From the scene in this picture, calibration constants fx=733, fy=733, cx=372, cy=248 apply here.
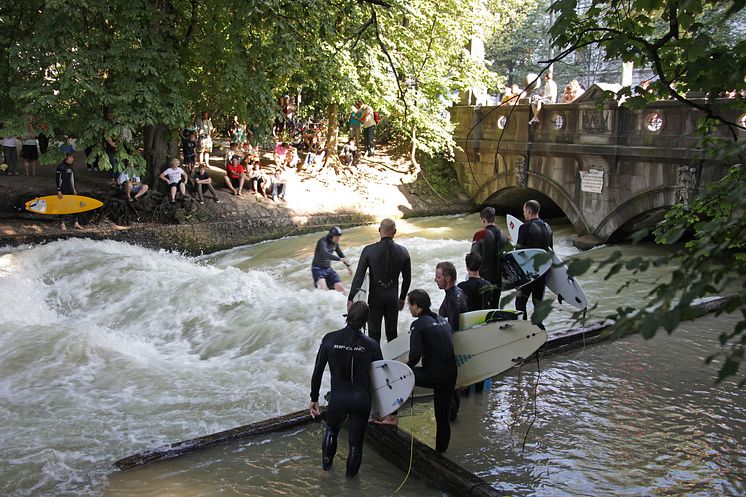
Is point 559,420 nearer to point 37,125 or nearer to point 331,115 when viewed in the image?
point 37,125

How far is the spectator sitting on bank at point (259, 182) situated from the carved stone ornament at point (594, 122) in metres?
9.29

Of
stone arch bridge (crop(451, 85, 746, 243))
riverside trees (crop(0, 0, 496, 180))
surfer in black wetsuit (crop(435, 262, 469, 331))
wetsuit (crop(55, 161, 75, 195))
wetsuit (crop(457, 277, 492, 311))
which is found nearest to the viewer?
surfer in black wetsuit (crop(435, 262, 469, 331))

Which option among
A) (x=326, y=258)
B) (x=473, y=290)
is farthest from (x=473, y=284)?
(x=326, y=258)

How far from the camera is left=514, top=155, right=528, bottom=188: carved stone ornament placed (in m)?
21.9

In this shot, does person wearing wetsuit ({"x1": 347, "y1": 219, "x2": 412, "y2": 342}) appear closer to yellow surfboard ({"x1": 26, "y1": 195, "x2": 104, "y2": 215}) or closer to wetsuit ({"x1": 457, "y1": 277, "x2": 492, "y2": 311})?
wetsuit ({"x1": 457, "y1": 277, "x2": 492, "y2": 311})

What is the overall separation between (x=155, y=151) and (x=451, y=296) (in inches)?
609

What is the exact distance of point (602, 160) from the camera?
18984mm

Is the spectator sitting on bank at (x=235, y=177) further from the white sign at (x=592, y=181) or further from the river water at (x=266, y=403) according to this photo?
the white sign at (x=592, y=181)

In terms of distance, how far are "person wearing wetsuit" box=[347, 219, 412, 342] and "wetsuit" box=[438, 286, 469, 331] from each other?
1.58m

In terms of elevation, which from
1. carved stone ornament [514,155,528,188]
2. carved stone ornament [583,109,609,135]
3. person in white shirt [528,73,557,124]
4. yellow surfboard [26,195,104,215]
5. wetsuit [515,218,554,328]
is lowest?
wetsuit [515,218,554,328]

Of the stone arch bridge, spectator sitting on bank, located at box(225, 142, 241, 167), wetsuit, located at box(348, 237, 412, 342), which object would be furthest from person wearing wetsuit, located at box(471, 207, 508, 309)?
spectator sitting on bank, located at box(225, 142, 241, 167)

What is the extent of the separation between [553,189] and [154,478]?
16504 millimetres

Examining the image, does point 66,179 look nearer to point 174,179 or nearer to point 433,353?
point 174,179

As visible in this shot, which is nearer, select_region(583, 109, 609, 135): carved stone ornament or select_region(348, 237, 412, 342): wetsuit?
select_region(348, 237, 412, 342): wetsuit
